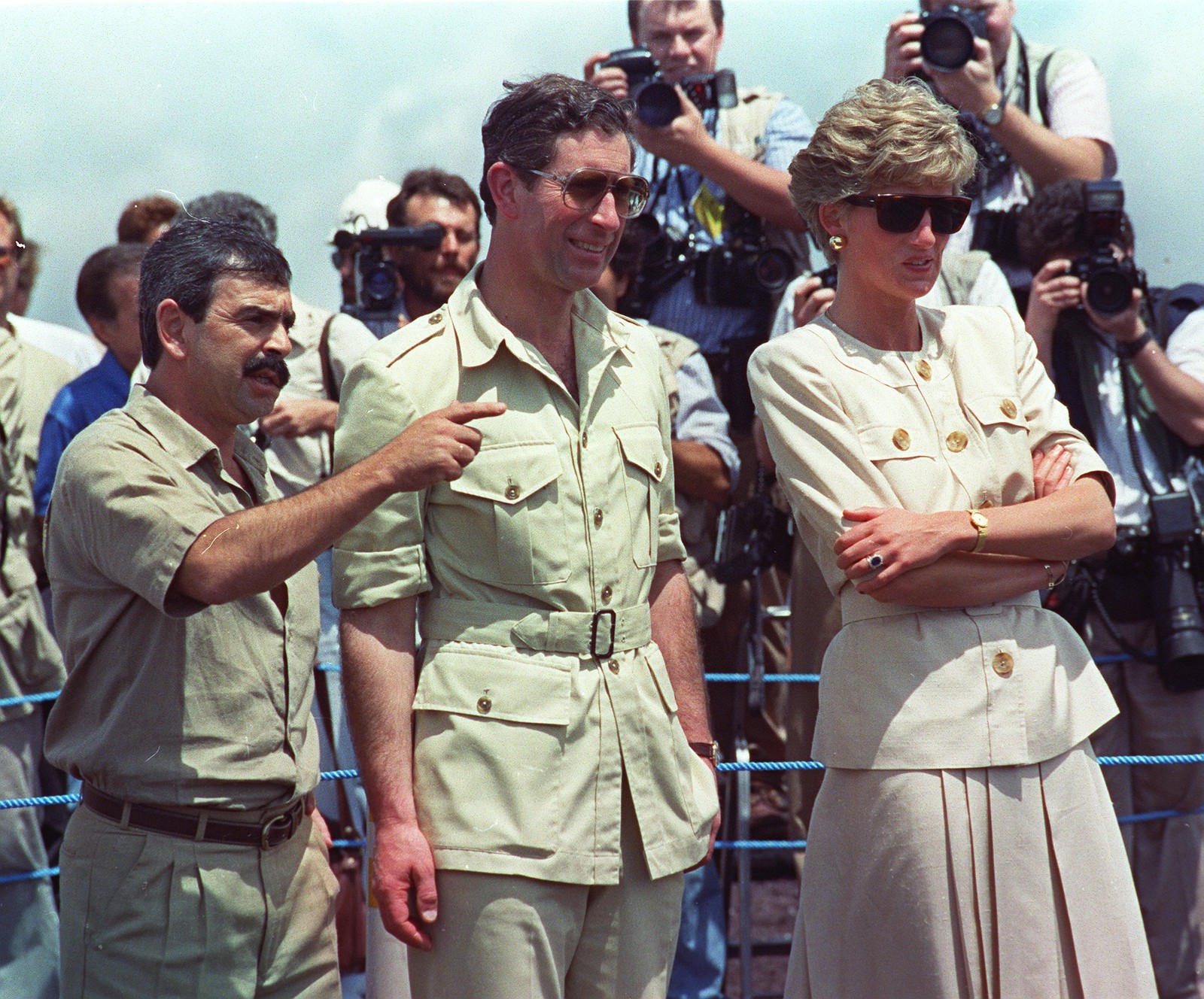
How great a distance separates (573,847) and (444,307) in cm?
103

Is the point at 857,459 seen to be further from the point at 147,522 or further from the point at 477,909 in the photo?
the point at 147,522

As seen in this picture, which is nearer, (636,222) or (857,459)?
(857,459)

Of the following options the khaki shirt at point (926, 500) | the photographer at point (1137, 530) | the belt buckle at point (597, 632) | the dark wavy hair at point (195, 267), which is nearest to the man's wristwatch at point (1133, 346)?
the photographer at point (1137, 530)

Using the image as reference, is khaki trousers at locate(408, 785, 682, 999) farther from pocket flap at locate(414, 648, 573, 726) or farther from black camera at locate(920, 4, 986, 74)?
black camera at locate(920, 4, 986, 74)

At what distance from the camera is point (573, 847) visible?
8.95ft

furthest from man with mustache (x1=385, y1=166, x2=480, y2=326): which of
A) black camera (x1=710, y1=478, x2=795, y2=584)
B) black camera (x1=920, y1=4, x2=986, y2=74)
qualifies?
black camera (x1=920, y1=4, x2=986, y2=74)

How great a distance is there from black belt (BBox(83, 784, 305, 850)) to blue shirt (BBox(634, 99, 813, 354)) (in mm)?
2859

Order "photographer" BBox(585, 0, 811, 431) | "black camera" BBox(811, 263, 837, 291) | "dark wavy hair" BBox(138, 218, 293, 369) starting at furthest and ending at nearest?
"photographer" BBox(585, 0, 811, 431)
"black camera" BBox(811, 263, 837, 291)
"dark wavy hair" BBox(138, 218, 293, 369)

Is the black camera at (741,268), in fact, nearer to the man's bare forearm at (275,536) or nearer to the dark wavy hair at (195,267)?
the dark wavy hair at (195,267)

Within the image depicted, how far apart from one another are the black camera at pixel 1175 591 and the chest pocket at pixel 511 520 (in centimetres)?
254

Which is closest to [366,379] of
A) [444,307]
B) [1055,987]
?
[444,307]

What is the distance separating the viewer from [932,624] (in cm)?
299

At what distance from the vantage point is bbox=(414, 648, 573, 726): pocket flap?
274cm

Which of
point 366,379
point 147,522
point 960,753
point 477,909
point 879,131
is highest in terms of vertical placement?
point 879,131
